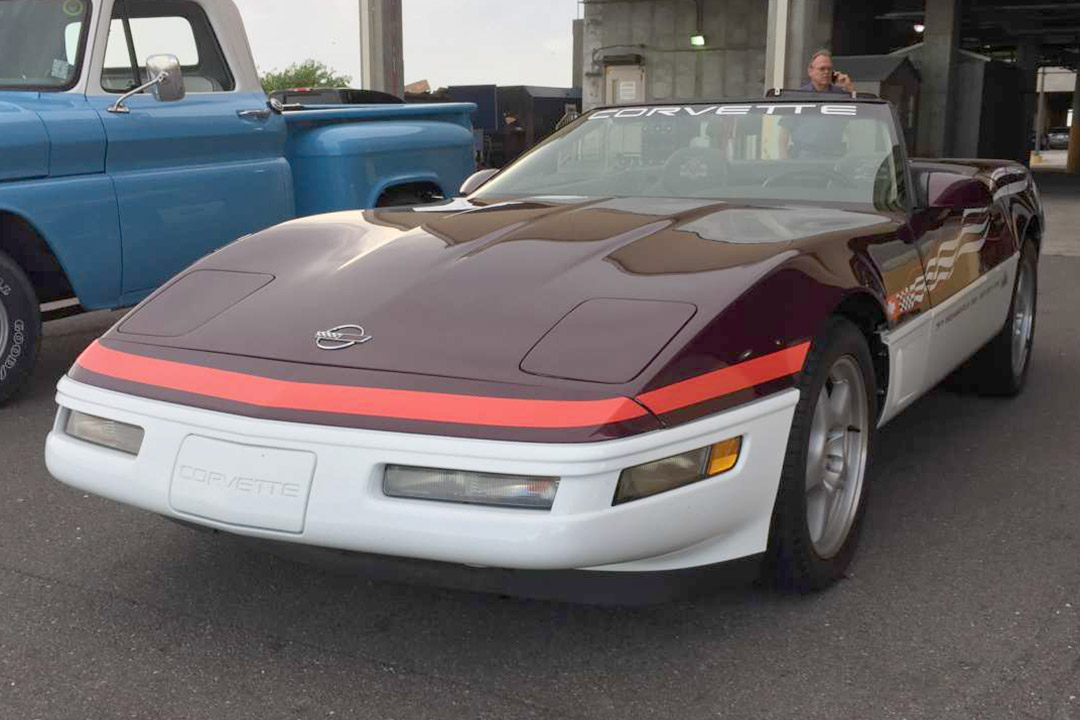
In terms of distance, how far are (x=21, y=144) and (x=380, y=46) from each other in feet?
40.0

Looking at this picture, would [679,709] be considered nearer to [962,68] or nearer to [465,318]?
[465,318]

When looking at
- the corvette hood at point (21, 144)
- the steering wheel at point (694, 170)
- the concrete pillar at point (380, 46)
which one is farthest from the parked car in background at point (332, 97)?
the concrete pillar at point (380, 46)

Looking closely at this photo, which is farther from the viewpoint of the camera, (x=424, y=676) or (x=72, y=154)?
(x=72, y=154)

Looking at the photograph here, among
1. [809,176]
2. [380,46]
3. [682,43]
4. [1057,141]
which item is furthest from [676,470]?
[1057,141]

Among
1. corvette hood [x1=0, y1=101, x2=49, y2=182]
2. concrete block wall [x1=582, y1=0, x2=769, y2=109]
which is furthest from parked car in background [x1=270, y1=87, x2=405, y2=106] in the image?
concrete block wall [x1=582, y1=0, x2=769, y2=109]

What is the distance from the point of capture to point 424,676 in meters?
2.45

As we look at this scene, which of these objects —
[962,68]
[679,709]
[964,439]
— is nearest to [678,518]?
[679,709]

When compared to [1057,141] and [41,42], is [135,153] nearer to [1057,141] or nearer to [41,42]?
[41,42]

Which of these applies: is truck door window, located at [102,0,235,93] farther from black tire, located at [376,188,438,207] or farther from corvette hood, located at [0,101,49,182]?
black tire, located at [376,188,438,207]

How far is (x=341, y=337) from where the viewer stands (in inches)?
98.0

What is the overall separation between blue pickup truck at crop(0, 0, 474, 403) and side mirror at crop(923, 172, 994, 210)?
3131 millimetres

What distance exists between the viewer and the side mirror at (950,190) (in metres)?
3.56

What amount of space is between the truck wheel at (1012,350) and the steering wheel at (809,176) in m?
1.42

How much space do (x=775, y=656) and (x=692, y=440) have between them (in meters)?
0.64
